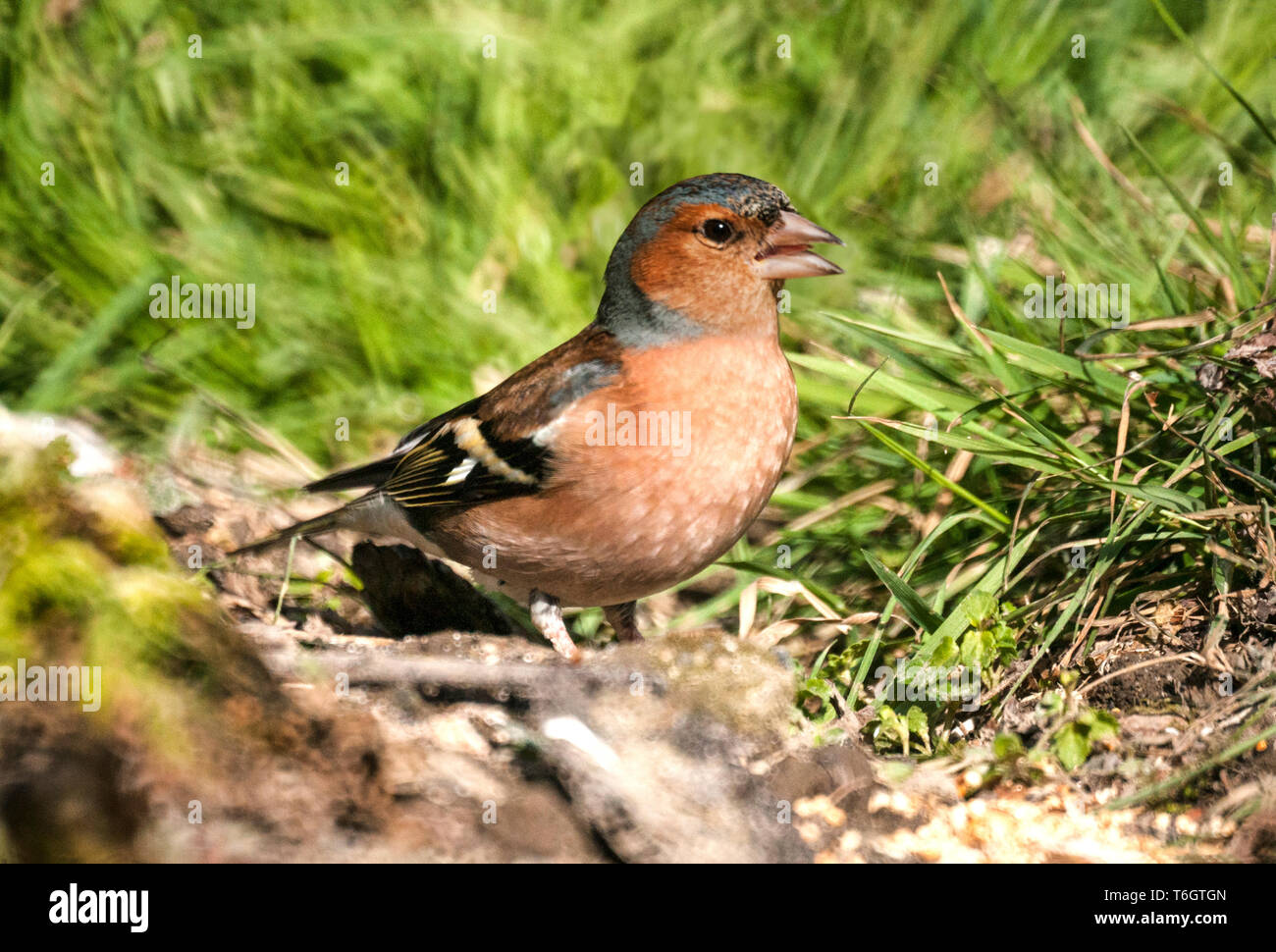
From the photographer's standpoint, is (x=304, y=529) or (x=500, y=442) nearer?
(x=500, y=442)

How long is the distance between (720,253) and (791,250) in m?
0.19

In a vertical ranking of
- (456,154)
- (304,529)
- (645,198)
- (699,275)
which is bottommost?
(304,529)

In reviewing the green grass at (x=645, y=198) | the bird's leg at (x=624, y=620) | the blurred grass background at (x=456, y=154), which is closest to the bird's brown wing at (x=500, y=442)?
the bird's leg at (x=624, y=620)

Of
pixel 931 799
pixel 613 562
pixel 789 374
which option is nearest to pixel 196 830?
pixel 613 562

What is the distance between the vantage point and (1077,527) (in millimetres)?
3572

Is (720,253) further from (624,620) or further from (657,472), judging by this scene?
(624,620)

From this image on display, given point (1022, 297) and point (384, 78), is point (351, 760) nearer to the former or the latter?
point (1022, 297)

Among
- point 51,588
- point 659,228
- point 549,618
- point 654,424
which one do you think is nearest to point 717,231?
point 659,228

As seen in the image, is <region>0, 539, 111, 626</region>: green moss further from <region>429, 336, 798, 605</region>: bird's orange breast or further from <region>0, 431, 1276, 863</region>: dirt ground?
<region>429, 336, 798, 605</region>: bird's orange breast

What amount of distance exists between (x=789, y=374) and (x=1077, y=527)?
3.09 feet

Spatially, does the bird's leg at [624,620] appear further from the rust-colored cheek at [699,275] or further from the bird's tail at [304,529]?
the rust-colored cheek at [699,275]

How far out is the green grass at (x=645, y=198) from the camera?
13.2ft

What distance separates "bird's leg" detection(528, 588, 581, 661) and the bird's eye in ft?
3.66

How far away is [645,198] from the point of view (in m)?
5.54
